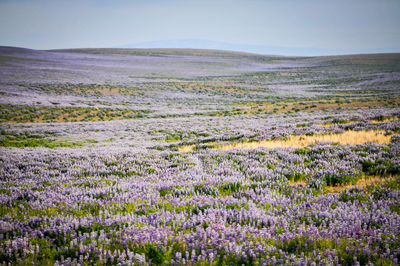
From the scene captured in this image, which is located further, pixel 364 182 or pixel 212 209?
pixel 364 182

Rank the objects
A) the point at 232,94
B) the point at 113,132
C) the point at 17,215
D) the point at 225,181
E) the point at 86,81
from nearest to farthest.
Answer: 1. the point at 17,215
2. the point at 225,181
3. the point at 113,132
4. the point at 232,94
5. the point at 86,81

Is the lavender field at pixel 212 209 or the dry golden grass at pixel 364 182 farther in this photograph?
the dry golden grass at pixel 364 182

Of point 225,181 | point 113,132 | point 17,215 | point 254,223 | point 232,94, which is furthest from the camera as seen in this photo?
point 232,94

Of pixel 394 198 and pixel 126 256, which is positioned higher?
pixel 394 198

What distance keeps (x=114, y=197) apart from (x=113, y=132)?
20.4 meters

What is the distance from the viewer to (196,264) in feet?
9.69

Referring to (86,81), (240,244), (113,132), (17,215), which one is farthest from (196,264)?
(86,81)

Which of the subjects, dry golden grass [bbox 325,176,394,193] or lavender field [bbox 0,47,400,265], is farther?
dry golden grass [bbox 325,176,394,193]

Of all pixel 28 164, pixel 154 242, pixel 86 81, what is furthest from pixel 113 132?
pixel 86 81

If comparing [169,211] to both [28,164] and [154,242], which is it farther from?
[28,164]

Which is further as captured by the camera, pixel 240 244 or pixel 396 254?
pixel 240 244

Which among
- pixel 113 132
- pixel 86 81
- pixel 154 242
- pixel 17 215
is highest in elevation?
pixel 86 81

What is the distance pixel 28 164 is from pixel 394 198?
12.5m

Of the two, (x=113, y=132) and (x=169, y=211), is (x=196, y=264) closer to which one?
(x=169, y=211)
